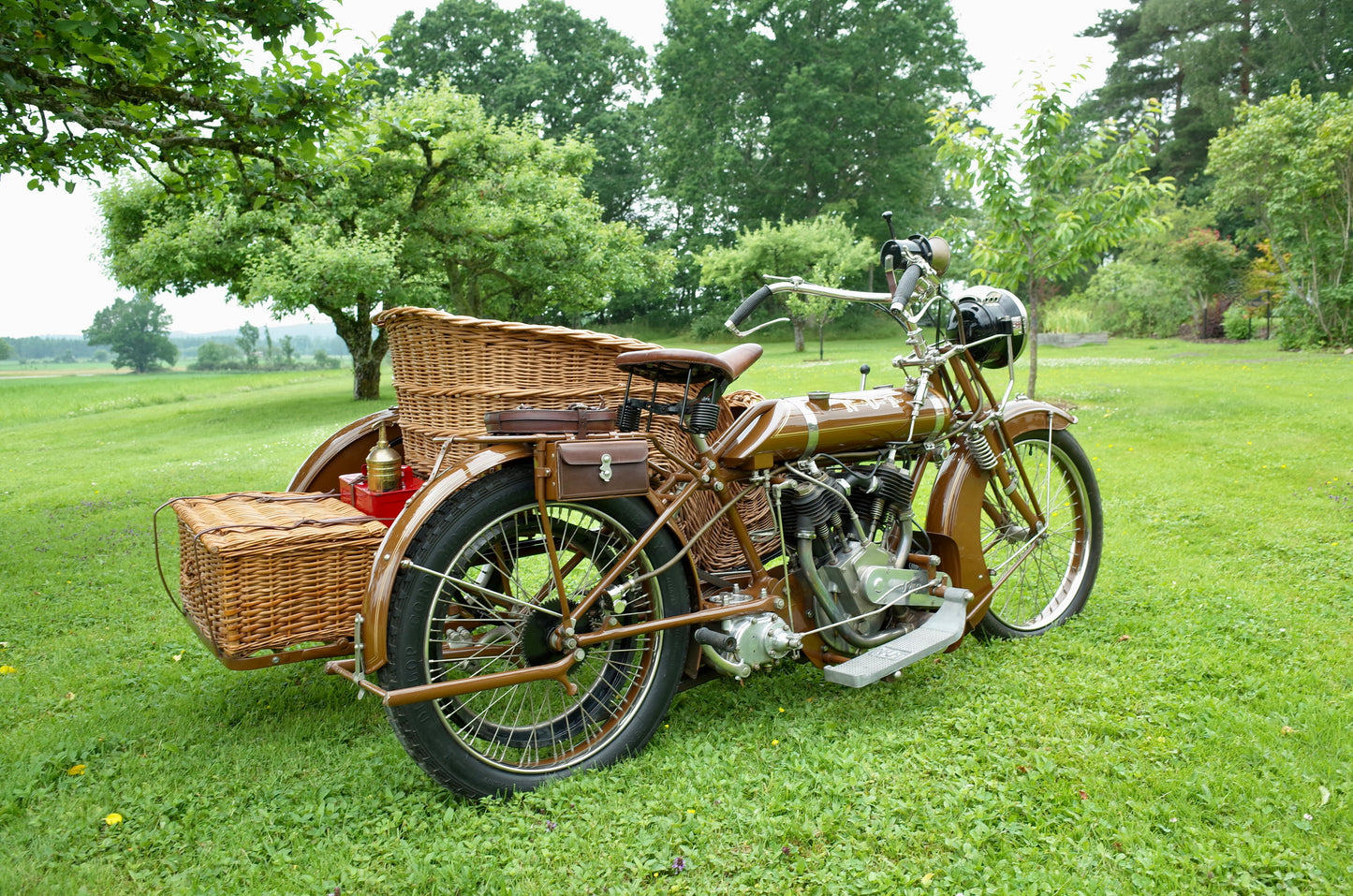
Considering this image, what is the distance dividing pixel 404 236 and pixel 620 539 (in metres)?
16.4

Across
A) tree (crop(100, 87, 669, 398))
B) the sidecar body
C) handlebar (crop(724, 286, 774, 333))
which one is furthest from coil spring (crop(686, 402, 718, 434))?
tree (crop(100, 87, 669, 398))

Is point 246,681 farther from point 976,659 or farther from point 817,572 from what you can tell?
point 976,659

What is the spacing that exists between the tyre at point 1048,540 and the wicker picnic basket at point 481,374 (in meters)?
1.72

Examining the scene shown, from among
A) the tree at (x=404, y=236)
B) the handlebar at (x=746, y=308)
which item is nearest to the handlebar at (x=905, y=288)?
the handlebar at (x=746, y=308)

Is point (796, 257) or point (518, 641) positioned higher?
point (796, 257)

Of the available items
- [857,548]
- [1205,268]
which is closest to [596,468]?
[857,548]

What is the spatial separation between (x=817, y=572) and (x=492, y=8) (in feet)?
140

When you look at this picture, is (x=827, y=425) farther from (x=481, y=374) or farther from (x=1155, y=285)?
(x=1155, y=285)

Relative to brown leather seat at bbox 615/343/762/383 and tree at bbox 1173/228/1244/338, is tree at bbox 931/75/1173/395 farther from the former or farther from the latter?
tree at bbox 1173/228/1244/338

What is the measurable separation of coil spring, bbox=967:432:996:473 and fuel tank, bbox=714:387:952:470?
0.17 metres

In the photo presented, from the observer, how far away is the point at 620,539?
9.53 ft

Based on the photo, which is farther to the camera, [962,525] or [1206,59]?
[1206,59]

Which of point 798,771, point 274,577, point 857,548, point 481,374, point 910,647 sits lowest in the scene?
point 798,771

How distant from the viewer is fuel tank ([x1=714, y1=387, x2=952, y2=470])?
302cm
